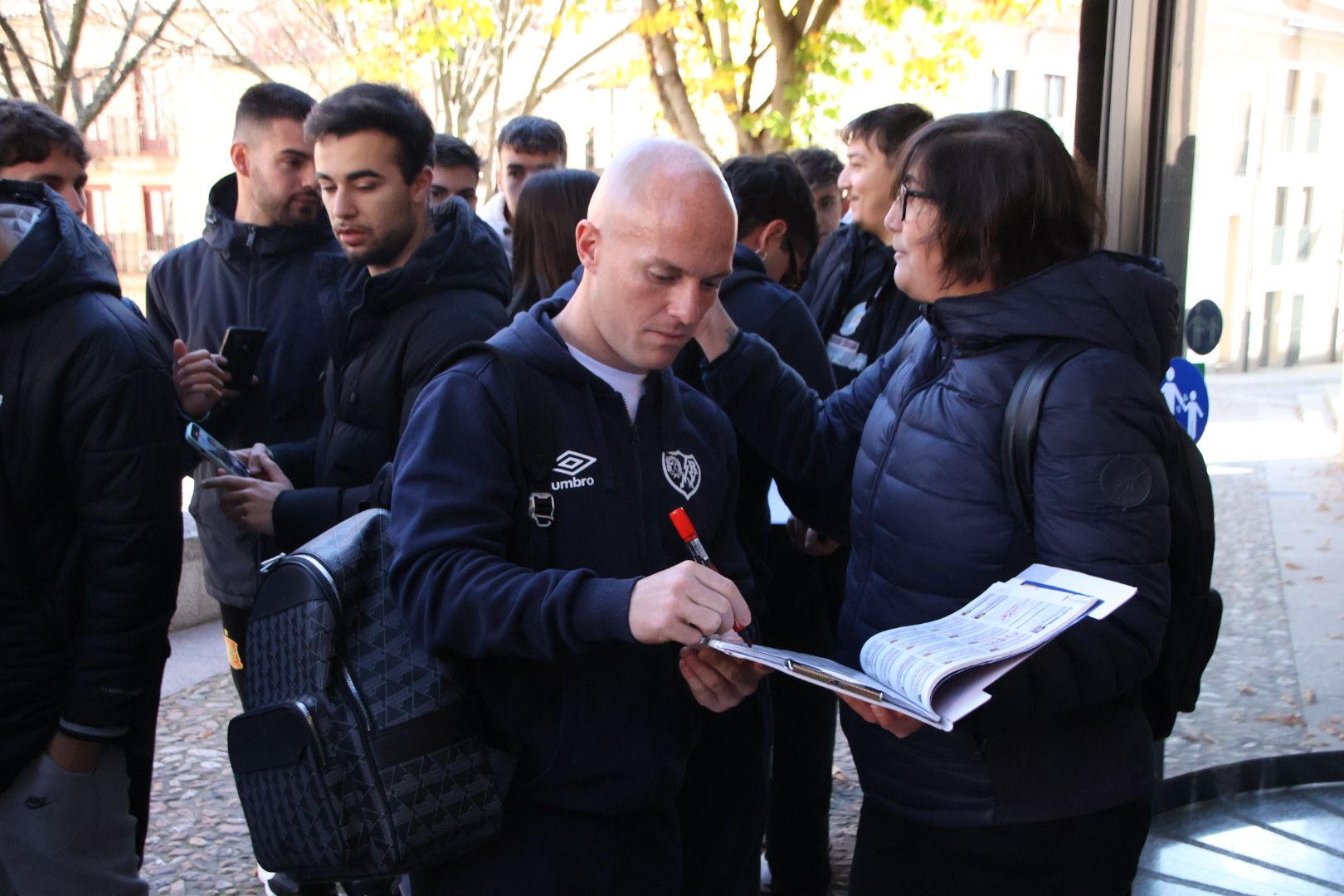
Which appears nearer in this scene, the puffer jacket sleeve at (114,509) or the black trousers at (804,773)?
the puffer jacket sleeve at (114,509)

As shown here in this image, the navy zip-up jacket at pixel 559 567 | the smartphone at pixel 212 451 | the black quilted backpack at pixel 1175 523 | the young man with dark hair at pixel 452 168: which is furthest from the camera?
the young man with dark hair at pixel 452 168

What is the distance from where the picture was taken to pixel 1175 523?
2031 mm

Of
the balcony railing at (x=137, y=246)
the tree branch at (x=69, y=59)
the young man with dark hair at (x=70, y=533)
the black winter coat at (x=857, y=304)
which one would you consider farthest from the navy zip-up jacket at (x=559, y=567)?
the balcony railing at (x=137, y=246)

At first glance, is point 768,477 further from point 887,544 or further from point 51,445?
point 51,445

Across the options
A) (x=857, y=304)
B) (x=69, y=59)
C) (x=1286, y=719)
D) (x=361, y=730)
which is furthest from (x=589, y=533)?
(x=69, y=59)

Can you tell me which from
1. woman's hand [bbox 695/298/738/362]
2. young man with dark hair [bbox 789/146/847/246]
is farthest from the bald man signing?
young man with dark hair [bbox 789/146/847/246]

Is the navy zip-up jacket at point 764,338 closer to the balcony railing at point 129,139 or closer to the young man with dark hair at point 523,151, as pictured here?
the young man with dark hair at point 523,151

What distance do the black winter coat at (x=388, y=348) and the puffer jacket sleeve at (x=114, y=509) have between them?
1.18ft

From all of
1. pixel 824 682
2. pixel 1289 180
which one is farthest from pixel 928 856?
pixel 1289 180

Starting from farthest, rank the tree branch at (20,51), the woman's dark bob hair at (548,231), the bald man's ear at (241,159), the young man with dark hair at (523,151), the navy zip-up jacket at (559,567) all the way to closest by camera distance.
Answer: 1. the tree branch at (20,51)
2. the young man with dark hair at (523,151)
3. the bald man's ear at (241,159)
4. the woman's dark bob hair at (548,231)
5. the navy zip-up jacket at (559,567)

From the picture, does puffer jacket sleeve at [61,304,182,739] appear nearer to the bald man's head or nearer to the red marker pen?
the bald man's head

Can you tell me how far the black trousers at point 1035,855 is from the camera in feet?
6.68

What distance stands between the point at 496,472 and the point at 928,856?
1.01 m

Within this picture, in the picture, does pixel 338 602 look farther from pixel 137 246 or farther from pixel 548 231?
pixel 137 246
